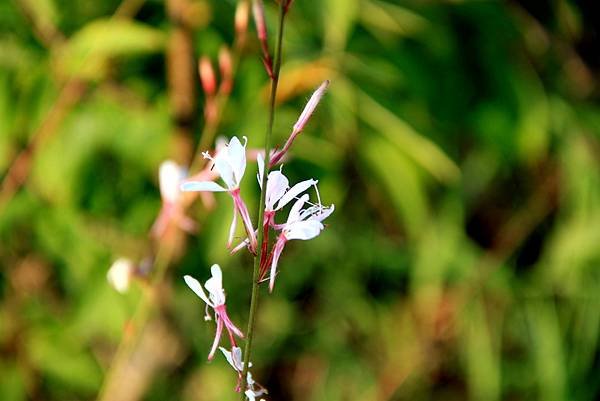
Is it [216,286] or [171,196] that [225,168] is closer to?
[216,286]

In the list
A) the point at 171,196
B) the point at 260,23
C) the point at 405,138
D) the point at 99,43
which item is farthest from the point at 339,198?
the point at 260,23

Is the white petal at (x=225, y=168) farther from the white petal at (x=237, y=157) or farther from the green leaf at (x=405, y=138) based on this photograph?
the green leaf at (x=405, y=138)

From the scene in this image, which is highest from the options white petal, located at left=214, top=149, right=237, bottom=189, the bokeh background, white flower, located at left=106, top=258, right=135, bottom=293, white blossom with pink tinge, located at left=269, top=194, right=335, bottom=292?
white petal, located at left=214, top=149, right=237, bottom=189

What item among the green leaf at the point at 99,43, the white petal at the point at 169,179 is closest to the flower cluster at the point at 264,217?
the white petal at the point at 169,179

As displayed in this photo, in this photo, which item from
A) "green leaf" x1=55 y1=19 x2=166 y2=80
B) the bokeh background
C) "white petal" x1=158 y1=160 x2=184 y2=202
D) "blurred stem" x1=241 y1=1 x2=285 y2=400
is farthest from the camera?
the bokeh background

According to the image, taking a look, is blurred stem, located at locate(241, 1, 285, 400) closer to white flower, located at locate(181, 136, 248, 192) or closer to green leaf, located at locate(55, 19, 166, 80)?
white flower, located at locate(181, 136, 248, 192)

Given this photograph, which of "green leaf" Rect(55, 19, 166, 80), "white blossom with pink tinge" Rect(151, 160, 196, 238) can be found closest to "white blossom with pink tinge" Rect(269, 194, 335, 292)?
"white blossom with pink tinge" Rect(151, 160, 196, 238)
